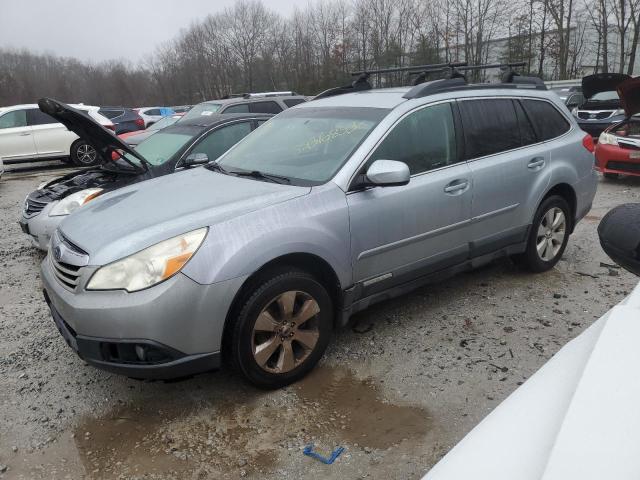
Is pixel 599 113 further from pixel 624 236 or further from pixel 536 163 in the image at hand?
pixel 624 236

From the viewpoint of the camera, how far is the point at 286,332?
289 cm

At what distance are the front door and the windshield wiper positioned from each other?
1.54 ft

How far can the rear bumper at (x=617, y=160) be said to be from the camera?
8.70 m

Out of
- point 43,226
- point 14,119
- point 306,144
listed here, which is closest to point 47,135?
point 14,119

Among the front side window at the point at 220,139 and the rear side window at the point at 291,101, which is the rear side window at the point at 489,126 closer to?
the front side window at the point at 220,139

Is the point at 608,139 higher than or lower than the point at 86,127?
lower

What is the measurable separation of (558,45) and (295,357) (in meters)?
37.5

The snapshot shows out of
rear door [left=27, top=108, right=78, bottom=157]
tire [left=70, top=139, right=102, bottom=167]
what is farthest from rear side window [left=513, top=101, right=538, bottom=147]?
rear door [left=27, top=108, right=78, bottom=157]

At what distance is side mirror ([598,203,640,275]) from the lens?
1.48 metres

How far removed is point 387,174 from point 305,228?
583 millimetres

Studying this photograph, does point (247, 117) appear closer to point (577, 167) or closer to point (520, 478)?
point (577, 167)

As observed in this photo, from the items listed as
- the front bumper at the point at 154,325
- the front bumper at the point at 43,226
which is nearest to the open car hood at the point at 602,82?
the front bumper at the point at 154,325

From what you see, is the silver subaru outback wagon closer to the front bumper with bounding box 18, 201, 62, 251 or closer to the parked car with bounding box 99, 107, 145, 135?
the front bumper with bounding box 18, 201, 62, 251

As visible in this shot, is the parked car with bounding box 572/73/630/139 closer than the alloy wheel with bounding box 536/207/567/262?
No
